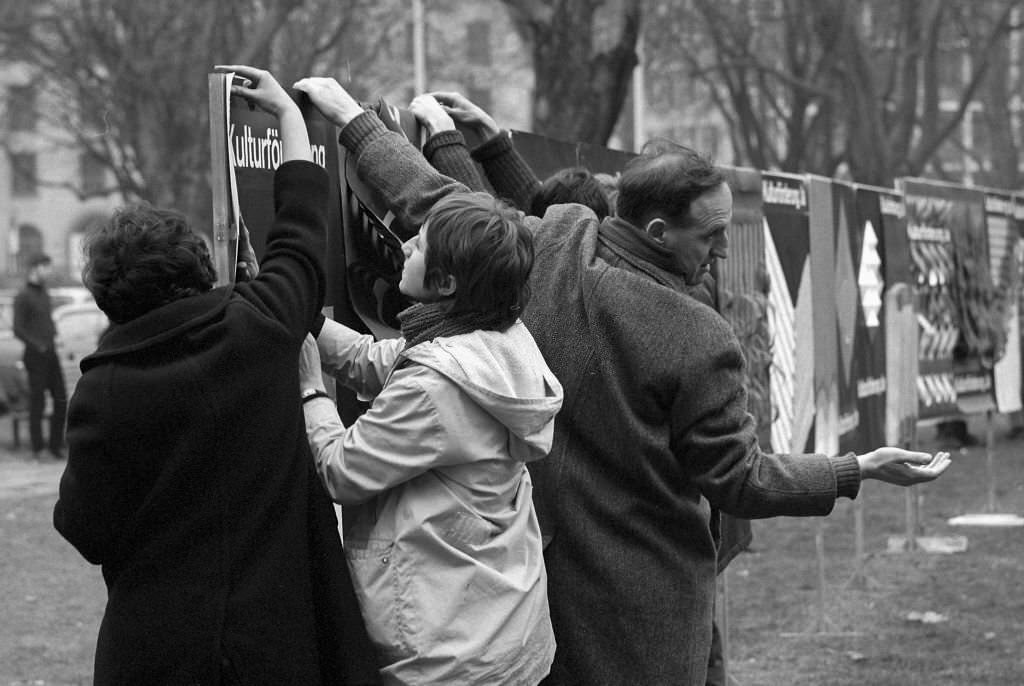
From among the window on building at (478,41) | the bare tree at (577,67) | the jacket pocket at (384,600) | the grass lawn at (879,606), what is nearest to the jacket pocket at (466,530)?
the jacket pocket at (384,600)

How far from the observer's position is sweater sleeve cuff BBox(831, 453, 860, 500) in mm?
3180

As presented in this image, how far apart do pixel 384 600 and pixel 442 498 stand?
20cm

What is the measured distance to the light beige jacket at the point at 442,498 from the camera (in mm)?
2764

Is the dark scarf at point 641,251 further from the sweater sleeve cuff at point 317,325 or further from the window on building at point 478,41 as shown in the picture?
the window on building at point 478,41

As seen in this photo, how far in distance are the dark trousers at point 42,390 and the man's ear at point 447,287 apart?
1327 centimetres

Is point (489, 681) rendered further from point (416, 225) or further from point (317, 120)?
point (317, 120)

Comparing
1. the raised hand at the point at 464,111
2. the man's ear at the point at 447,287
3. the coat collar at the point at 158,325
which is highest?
the raised hand at the point at 464,111

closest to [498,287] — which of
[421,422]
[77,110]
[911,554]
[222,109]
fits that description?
[421,422]

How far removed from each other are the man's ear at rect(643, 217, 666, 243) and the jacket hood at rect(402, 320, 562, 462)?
1.50 ft

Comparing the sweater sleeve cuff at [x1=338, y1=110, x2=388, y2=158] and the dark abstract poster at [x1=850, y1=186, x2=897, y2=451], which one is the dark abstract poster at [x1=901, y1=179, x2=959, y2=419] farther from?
the sweater sleeve cuff at [x1=338, y1=110, x2=388, y2=158]

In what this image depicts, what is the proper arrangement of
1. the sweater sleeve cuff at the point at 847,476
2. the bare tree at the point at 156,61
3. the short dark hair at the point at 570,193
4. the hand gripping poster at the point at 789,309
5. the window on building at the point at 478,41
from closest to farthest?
the sweater sleeve cuff at the point at 847,476, the short dark hair at the point at 570,193, the hand gripping poster at the point at 789,309, the bare tree at the point at 156,61, the window on building at the point at 478,41

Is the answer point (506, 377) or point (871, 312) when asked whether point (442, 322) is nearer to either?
point (506, 377)

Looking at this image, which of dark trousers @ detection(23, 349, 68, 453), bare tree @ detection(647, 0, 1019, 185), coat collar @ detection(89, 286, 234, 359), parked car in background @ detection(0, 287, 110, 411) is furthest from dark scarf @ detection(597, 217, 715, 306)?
bare tree @ detection(647, 0, 1019, 185)

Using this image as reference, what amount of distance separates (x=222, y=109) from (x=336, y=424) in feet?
2.24
